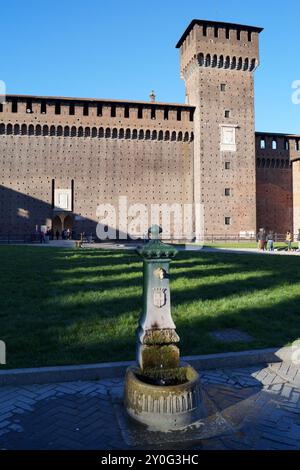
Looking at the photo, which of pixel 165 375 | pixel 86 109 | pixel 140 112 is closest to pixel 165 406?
pixel 165 375

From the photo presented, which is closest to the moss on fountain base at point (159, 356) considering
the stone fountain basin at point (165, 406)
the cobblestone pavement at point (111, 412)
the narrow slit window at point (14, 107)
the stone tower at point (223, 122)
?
the stone fountain basin at point (165, 406)

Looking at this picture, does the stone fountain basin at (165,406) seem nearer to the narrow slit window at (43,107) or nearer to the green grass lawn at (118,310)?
the green grass lawn at (118,310)

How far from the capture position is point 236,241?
31.6 m

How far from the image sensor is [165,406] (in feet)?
10.0

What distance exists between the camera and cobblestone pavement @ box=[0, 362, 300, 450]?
279 centimetres

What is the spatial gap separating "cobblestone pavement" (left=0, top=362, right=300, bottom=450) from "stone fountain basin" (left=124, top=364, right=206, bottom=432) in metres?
0.23

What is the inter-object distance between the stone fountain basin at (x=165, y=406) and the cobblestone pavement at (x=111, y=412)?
9.0 inches

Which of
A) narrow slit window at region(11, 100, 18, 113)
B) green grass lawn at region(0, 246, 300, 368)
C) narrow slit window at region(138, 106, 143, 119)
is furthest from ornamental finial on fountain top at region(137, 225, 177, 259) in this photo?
narrow slit window at region(11, 100, 18, 113)

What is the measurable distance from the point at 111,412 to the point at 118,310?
133 inches

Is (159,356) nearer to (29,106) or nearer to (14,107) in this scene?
(29,106)

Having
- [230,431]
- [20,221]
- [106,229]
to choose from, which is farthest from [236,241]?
[230,431]

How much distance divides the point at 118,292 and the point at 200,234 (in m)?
23.7

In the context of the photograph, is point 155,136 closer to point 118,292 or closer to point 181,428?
point 118,292

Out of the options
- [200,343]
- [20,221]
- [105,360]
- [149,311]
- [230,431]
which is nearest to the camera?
[230,431]
